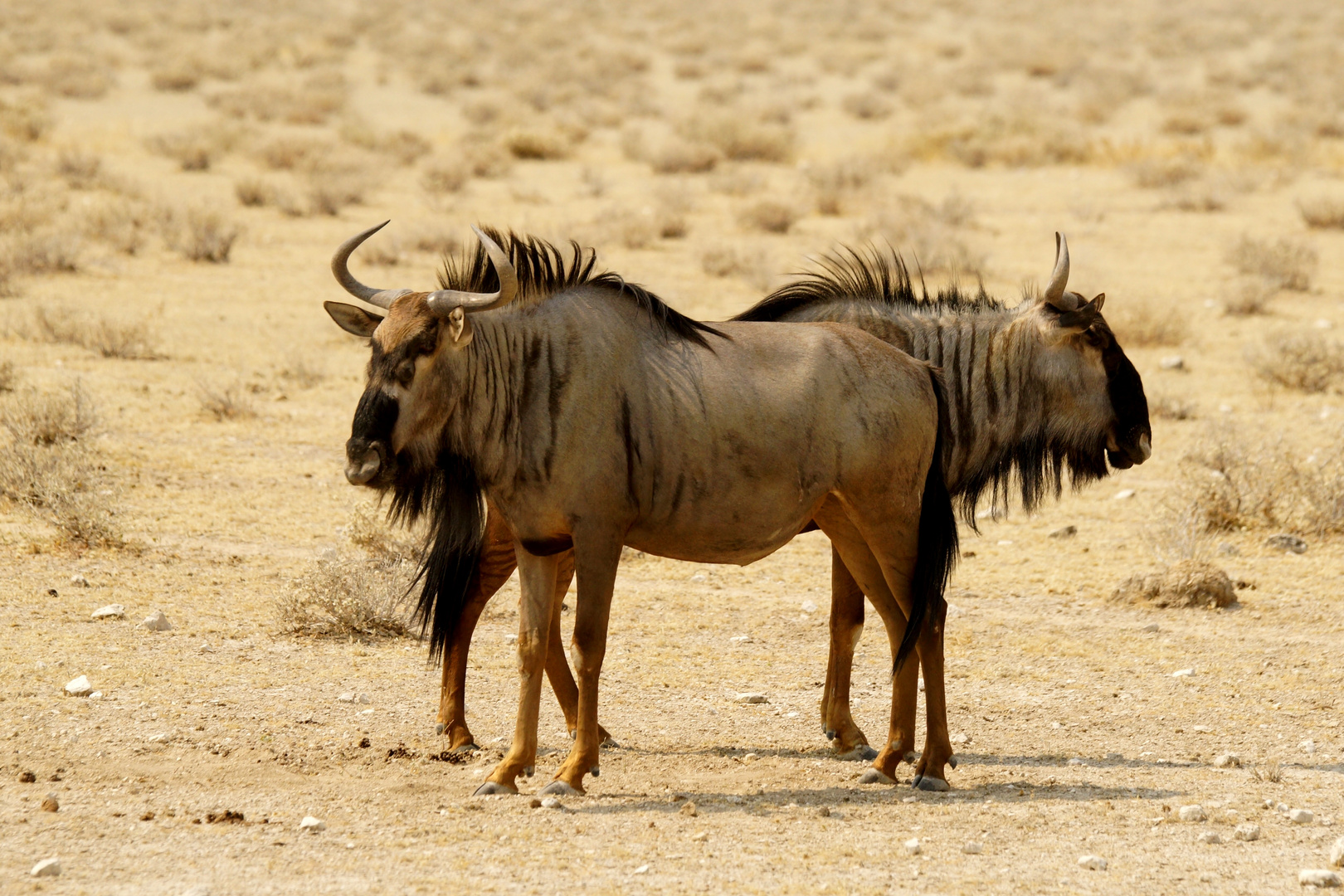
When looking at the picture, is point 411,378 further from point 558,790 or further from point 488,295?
point 558,790

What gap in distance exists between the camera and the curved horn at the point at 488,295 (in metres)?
5.42

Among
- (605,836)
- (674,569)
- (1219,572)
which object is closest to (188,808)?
(605,836)

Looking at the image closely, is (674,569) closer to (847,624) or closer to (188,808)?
(847,624)

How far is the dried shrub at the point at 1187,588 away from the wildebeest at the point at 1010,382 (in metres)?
1.96

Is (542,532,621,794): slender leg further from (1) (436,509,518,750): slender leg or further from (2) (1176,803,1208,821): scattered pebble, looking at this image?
(2) (1176,803,1208,821): scattered pebble

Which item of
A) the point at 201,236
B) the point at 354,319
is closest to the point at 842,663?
the point at 354,319

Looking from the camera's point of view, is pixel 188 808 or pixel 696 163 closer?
pixel 188 808

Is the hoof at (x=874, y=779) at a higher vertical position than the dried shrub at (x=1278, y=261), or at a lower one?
lower

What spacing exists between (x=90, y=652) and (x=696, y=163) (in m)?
19.0

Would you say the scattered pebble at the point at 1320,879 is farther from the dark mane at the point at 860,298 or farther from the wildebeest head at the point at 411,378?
the wildebeest head at the point at 411,378

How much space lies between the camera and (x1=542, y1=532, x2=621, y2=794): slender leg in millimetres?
5609

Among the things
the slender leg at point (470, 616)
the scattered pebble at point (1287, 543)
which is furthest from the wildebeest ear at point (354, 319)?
the scattered pebble at point (1287, 543)

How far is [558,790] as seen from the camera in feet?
18.6

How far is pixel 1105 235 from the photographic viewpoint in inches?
786
